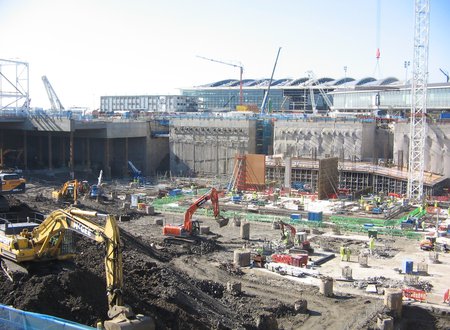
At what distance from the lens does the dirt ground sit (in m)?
14.4

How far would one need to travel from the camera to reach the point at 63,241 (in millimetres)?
→ 16281

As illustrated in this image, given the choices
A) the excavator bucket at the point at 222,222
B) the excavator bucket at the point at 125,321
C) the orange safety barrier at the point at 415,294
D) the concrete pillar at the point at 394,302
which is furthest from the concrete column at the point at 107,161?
the excavator bucket at the point at 125,321

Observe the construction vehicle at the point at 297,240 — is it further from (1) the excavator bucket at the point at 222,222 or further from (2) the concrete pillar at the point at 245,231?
(1) the excavator bucket at the point at 222,222

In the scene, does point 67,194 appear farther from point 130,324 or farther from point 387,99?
point 387,99

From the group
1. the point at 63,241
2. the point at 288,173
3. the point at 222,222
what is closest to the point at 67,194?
the point at 222,222

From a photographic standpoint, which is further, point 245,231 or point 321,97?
point 321,97

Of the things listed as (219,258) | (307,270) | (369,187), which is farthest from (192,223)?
(369,187)

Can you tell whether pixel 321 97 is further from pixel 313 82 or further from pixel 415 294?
pixel 415 294

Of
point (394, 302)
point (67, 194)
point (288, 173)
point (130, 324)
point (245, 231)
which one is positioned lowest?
point (394, 302)

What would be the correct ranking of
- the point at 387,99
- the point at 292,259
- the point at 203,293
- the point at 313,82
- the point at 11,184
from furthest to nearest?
1. the point at 313,82
2. the point at 387,99
3. the point at 11,184
4. the point at 292,259
5. the point at 203,293

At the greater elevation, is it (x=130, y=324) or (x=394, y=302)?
(x=130, y=324)

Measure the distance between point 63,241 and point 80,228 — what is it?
7.84ft

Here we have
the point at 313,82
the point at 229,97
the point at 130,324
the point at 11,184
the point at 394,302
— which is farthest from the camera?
the point at 229,97

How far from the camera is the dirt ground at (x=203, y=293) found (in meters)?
14.4
